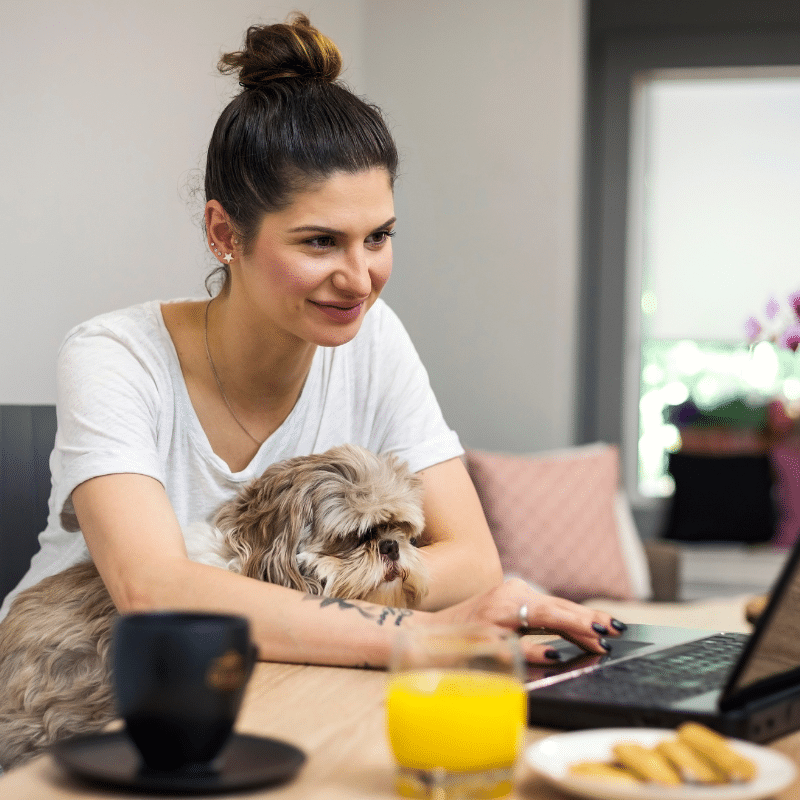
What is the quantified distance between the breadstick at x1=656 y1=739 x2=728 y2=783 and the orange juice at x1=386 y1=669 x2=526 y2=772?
0.31ft

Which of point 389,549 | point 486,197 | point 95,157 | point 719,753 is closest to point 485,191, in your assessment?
point 486,197

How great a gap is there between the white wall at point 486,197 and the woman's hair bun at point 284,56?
6.97 ft

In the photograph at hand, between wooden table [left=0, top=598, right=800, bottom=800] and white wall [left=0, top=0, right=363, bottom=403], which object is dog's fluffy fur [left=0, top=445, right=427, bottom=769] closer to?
wooden table [left=0, top=598, right=800, bottom=800]

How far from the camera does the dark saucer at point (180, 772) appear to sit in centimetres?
60

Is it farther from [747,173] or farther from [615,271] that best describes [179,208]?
[747,173]

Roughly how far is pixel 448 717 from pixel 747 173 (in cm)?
429

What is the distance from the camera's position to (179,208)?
8.07ft

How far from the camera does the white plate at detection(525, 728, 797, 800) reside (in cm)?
58

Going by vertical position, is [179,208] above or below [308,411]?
above

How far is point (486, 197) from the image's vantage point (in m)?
3.58

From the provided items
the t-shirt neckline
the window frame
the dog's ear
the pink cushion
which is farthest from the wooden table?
the window frame

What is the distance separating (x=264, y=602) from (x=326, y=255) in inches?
21.3

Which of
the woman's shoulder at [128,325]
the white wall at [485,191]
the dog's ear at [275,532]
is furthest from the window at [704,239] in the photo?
the dog's ear at [275,532]

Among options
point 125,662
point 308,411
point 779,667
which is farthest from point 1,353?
point 779,667
